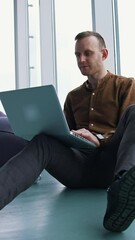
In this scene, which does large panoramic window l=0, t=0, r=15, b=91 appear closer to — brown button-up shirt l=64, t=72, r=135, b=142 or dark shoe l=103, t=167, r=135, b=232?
brown button-up shirt l=64, t=72, r=135, b=142

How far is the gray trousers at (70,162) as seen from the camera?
108cm

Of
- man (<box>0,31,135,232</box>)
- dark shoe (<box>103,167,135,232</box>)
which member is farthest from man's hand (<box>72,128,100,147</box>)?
dark shoe (<box>103,167,135,232</box>)

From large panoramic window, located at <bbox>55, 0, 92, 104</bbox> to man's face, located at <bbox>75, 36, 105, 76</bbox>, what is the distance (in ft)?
4.58

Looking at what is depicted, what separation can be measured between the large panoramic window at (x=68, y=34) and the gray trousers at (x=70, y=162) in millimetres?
1724

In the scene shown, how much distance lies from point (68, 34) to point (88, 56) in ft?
6.80

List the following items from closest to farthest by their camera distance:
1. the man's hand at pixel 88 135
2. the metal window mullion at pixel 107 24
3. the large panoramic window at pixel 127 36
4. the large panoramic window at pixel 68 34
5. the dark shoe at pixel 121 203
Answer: the dark shoe at pixel 121 203, the man's hand at pixel 88 135, the large panoramic window at pixel 127 36, the metal window mullion at pixel 107 24, the large panoramic window at pixel 68 34

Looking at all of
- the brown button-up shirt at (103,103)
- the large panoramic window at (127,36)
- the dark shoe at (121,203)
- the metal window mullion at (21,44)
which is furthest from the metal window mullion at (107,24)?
the dark shoe at (121,203)

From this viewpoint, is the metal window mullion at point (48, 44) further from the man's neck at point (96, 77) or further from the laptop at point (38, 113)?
the laptop at point (38, 113)

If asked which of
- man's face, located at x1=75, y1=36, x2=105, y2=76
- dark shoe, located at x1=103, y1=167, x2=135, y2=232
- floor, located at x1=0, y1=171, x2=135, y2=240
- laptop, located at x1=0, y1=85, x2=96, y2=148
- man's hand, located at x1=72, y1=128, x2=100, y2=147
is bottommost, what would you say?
floor, located at x1=0, y1=171, x2=135, y2=240

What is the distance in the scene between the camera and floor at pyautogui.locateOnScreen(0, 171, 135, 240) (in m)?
0.99

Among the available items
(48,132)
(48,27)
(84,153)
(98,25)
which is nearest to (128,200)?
(48,132)

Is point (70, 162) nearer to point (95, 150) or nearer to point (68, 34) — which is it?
point (95, 150)

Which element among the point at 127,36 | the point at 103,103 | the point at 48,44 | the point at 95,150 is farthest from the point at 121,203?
the point at 48,44

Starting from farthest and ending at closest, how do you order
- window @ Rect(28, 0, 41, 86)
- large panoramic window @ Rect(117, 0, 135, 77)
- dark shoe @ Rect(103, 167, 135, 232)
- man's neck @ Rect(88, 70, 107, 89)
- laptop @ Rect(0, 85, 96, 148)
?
window @ Rect(28, 0, 41, 86), large panoramic window @ Rect(117, 0, 135, 77), man's neck @ Rect(88, 70, 107, 89), laptop @ Rect(0, 85, 96, 148), dark shoe @ Rect(103, 167, 135, 232)
